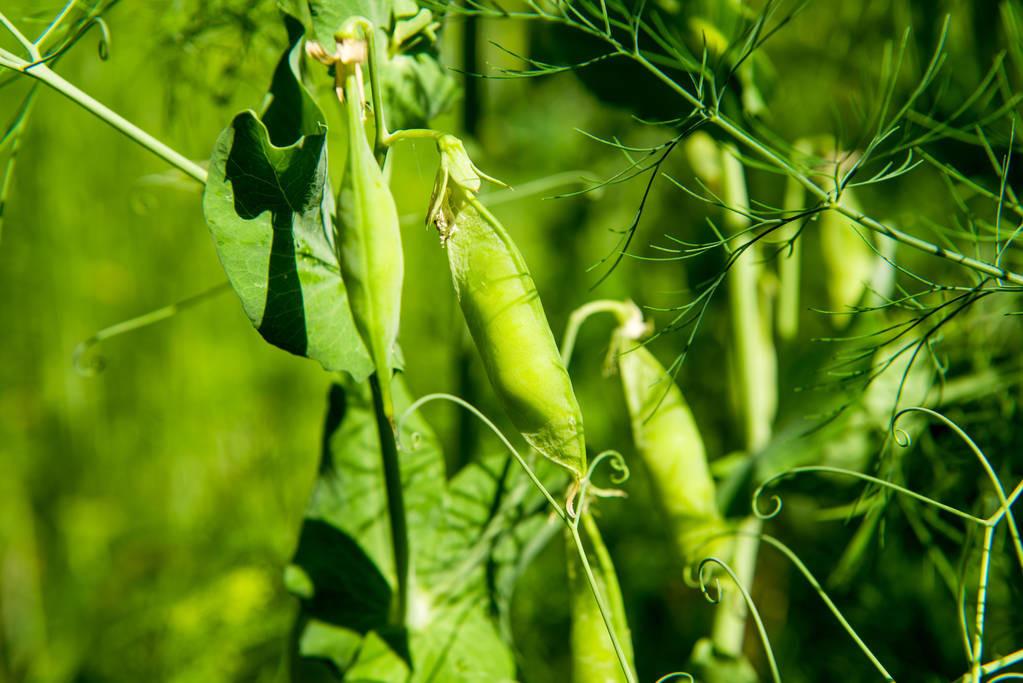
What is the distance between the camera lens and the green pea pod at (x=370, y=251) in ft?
0.91

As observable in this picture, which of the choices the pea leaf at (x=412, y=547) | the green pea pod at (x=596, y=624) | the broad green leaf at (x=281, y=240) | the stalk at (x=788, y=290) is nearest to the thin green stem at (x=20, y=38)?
the broad green leaf at (x=281, y=240)

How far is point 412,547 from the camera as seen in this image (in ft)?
1.43

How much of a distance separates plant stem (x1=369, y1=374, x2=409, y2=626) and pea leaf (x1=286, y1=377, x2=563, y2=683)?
0.07 ft

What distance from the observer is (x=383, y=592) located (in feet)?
1.42

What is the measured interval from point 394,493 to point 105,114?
20 cm

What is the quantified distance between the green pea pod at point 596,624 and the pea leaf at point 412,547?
0.05 metres

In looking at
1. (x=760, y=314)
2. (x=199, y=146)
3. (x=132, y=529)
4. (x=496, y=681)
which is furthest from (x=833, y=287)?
(x=132, y=529)

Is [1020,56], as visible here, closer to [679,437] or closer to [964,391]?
[964,391]

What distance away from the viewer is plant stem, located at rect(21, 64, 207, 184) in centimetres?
32

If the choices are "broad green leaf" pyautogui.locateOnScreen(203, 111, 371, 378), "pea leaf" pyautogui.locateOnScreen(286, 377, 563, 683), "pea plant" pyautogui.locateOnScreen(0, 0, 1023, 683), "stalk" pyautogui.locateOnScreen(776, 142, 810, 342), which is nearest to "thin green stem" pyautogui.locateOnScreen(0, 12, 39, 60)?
"pea plant" pyautogui.locateOnScreen(0, 0, 1023, 683)

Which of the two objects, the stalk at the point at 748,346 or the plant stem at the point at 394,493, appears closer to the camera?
the plant stem at the point at 394,493

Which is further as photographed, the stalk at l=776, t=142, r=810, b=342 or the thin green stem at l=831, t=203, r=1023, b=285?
the stalk at l=776, t=142, r=810, b=342

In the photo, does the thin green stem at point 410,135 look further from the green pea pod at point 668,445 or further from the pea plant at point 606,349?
the green pea pod at point 668,445

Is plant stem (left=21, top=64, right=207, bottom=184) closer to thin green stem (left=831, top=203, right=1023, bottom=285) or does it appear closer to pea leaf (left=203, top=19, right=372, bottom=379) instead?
pea leaf (left=203, top=19, right=372, bottom=379)
